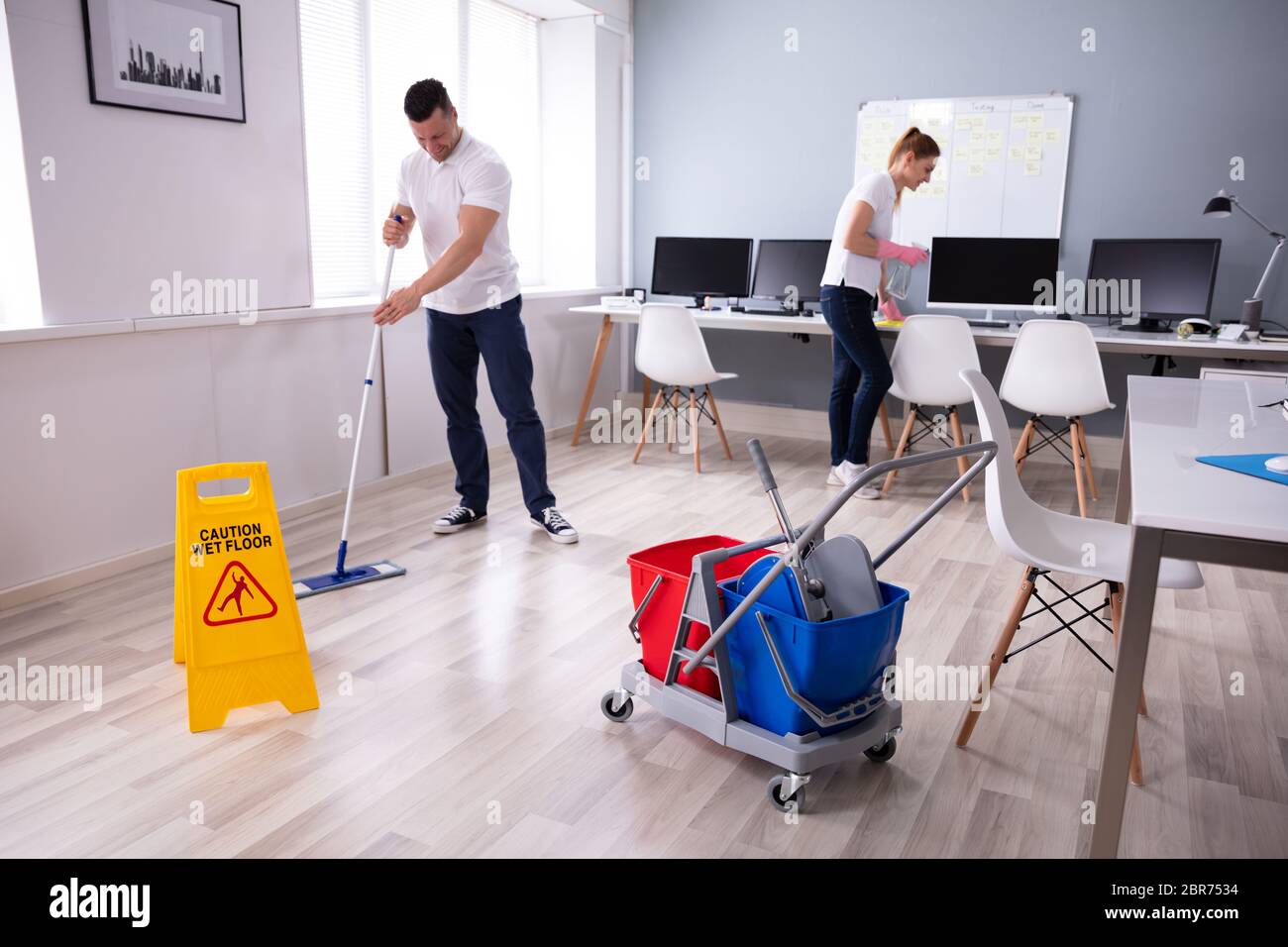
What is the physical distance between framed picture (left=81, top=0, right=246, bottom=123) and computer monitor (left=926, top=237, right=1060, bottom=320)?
323cm

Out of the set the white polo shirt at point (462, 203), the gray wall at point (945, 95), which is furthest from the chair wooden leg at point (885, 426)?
the white polo shirt at point (462, 203)

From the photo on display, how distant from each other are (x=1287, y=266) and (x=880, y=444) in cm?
203

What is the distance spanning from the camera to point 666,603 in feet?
6.75

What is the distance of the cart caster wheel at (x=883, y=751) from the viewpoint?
2.06m

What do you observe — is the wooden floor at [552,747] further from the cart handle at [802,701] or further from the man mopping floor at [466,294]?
the man mopping floor at [466,294]

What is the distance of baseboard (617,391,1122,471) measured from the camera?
5191 millimetres

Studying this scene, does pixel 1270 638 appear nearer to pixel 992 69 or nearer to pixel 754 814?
pixel 754 814

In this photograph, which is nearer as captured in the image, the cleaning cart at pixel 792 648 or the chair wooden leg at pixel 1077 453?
the cleaning cart at pixel 792 648

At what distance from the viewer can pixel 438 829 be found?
5.91 ft

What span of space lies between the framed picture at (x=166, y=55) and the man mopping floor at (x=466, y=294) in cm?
66

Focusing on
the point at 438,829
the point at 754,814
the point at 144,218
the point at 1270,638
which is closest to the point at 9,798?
the point at 438,829

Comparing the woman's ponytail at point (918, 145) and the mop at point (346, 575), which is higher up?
the woman's ponytail at point (918, 145)

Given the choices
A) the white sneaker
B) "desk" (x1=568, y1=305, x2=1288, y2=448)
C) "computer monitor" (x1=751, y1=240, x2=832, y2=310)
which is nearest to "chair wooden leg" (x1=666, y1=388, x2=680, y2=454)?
"desk" (x1=568, y1=305, x2=1288, y2=448)

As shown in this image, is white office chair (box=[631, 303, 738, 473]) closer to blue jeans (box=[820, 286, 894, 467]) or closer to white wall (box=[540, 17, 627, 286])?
blue jeans (box=[820, 286, 894, 467])
